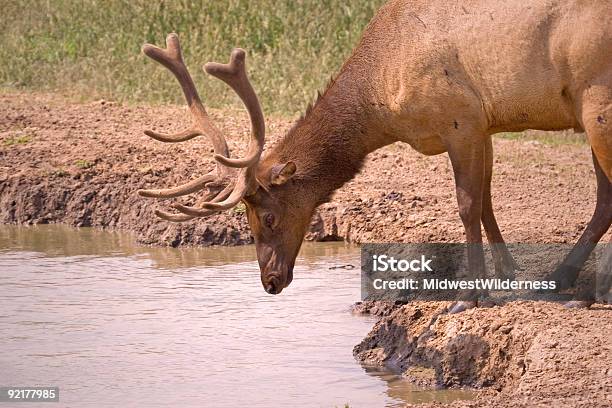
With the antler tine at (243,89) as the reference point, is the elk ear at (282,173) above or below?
below

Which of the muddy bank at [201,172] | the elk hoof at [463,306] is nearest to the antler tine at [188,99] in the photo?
the elk hoof at [463,306]

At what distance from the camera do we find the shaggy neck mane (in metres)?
7.77

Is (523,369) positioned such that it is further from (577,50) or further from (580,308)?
(577,50)

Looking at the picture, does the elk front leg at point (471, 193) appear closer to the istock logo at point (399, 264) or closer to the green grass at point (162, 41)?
the istock logo at point (399, 264)

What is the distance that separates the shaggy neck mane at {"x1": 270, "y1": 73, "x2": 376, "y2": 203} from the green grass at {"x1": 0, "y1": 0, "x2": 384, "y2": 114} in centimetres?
556

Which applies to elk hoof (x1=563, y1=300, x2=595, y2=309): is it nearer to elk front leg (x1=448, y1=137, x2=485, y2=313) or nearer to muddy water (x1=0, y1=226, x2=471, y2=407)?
elk front leg (x1=448, y1=137, x2=485, y2=313)

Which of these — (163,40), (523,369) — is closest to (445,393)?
(523,369)

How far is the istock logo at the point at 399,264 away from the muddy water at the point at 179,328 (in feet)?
0.81

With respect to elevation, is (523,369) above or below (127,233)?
below

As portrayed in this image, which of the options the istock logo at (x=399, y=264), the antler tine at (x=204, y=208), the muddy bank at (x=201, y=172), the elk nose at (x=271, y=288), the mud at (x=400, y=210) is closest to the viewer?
the mud at (x=400, y=210)

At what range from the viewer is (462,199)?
7.54m

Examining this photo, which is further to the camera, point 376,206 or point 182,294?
point 376,206

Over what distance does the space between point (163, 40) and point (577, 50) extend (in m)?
9.17

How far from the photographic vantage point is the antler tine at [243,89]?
24.5 feet
